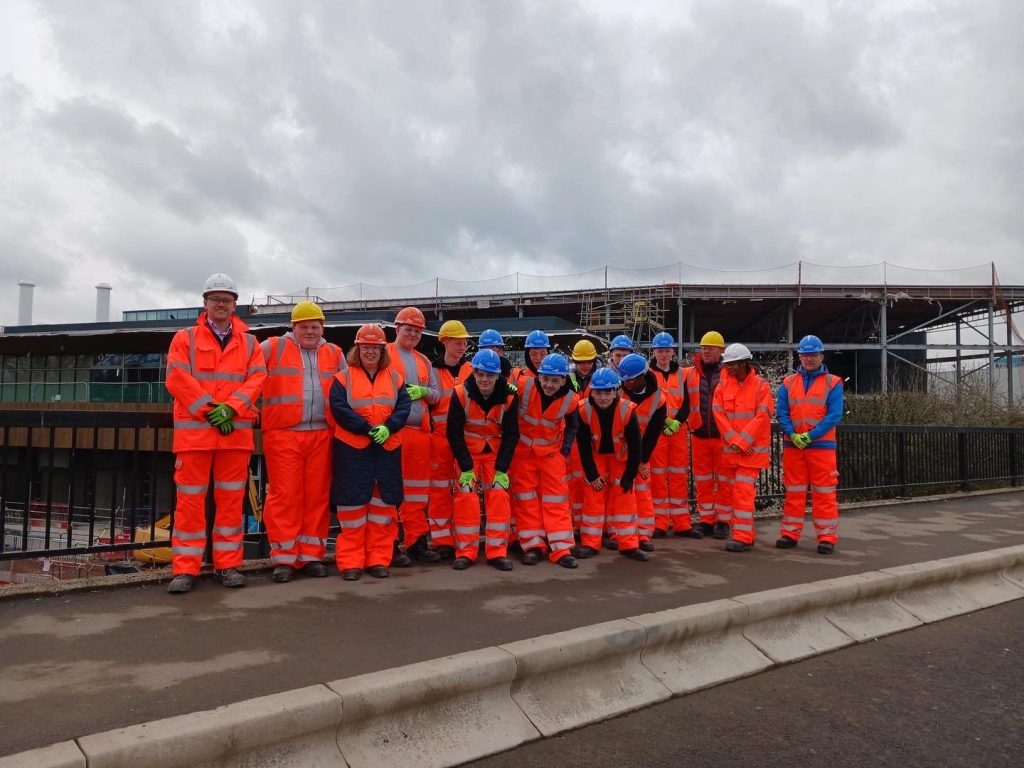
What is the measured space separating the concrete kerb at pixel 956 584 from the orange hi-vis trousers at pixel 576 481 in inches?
100

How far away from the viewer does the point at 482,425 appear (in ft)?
18.6

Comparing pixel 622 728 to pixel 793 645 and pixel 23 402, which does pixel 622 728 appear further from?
pixel 23 402

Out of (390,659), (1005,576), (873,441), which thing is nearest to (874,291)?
(873,441)

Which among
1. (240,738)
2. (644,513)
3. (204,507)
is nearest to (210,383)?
(204,507)

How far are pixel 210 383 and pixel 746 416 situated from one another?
471cm

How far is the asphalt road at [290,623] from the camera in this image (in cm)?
295

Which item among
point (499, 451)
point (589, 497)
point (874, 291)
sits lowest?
point (589, 497)

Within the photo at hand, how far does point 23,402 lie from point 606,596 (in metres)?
29.3

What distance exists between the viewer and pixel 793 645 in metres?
4.38

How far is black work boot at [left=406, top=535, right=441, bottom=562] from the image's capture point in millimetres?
5789

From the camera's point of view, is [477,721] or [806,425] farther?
[806,425]

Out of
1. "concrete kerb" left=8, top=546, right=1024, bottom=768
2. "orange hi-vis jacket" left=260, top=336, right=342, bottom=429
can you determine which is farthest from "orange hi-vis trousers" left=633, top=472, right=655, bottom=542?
"orange hi-vis jacket" left=260, top=336, right=342, bottom=429

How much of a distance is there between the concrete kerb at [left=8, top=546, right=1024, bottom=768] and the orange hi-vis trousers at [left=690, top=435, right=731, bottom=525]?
207 cm

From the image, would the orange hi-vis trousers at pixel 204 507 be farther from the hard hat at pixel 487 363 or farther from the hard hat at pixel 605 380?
the hard hat at pixel 605 380
